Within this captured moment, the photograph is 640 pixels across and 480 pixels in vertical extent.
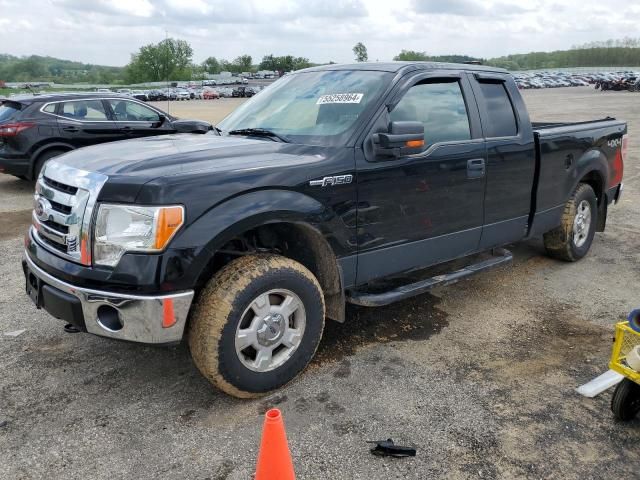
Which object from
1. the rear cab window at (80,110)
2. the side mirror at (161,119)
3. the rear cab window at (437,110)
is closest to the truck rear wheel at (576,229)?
the rear cab window at (437,110)

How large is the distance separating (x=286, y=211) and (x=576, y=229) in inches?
150

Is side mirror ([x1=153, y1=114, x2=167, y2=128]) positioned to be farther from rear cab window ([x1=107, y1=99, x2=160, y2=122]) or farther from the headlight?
the headlight

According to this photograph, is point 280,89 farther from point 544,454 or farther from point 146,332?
point 544,454

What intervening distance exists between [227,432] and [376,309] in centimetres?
Answer: 198

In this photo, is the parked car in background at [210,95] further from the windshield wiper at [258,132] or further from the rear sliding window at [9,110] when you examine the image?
the windshield wiper at [258,132]

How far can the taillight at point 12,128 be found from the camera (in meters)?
9.10

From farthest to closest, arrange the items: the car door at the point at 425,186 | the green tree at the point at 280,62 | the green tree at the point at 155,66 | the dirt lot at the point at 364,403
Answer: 1. the green tree at the point at 155,66
2. the green tree at the point at 280,62
3. the car door at the point at 425,186
4. the dirt lot at the point at 364,403

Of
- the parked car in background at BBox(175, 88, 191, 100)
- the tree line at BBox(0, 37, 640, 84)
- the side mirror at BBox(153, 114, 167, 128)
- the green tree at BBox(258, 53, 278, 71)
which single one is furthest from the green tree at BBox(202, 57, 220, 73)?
the side mirror at BBox(153, 114, 167, 128)

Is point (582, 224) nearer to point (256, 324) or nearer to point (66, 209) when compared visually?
→ point (256, 324)

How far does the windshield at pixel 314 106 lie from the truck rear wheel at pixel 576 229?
2.75 metres

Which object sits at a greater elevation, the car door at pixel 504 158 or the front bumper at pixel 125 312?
the car door at pixel 504 158

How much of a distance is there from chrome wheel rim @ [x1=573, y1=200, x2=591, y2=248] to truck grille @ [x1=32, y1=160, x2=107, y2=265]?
4.60 metres

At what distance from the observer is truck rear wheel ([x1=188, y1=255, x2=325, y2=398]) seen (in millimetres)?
3025

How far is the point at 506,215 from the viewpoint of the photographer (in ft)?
15.3
